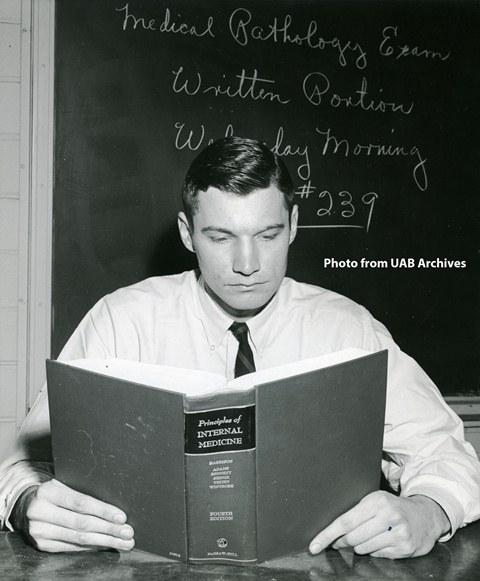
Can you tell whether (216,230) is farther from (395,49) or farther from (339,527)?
(395,49)

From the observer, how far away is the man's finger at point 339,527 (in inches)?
41.0

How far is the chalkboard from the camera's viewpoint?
91.8 inches

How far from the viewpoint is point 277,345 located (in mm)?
1755

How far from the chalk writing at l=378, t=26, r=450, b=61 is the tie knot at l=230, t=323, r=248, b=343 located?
1.25 m

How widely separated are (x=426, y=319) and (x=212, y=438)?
1.67 meters

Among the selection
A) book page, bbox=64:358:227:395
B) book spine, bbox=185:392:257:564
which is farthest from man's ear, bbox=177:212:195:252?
book spine, bbox=185:392:257:564

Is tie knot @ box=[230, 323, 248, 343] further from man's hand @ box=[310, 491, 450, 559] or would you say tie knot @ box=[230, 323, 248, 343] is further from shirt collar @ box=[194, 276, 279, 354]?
man's hand @ box=[310, 491, 450, 559]

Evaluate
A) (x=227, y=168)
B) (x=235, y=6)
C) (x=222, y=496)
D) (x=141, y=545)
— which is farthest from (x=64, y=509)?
(x=235, y=6)

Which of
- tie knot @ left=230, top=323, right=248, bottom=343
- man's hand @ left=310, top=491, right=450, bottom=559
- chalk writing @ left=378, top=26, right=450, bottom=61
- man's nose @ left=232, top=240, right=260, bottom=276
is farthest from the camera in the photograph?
chalk writing @ left=378, top=26, right=450, bottom=61

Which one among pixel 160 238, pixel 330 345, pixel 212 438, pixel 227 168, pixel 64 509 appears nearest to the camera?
pixel 212 438

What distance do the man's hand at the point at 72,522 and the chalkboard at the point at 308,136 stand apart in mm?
1299

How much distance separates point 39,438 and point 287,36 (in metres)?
1.60

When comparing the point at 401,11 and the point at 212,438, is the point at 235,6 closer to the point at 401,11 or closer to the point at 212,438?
the point at 401,11

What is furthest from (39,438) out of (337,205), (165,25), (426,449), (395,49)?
→ (395,49)
